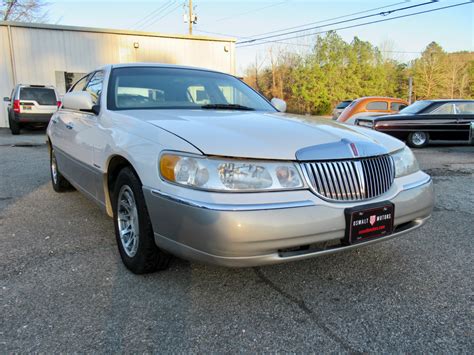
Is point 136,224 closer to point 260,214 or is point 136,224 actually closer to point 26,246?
point 260,214

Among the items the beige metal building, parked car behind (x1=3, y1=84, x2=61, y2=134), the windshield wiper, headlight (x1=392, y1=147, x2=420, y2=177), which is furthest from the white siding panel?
headlight (x1=392, y1=147, x2=420, y2=177)

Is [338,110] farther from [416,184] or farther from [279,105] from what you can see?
[416,184]

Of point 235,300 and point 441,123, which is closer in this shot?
point 235,300

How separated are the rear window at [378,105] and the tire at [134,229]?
12.5 metres

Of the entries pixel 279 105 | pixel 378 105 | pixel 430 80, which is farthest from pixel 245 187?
pixel 430 80

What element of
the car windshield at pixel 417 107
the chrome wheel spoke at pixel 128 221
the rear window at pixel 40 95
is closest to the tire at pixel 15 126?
the rear window at pixel 40 95

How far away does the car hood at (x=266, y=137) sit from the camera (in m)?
2.20

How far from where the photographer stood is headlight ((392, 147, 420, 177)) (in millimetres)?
2697

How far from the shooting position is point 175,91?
3.56 m

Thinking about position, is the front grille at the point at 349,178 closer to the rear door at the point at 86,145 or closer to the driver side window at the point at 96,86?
the rear door at the point at 86,145

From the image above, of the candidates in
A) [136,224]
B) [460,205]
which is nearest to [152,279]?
[136,224]

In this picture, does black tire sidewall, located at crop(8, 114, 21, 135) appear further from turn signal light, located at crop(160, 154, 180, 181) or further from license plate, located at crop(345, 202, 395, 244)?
license plate, located at crop(345, 202, 395, 244)

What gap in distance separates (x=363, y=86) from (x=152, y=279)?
41434 millimetres

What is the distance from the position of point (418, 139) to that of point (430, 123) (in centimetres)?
55
